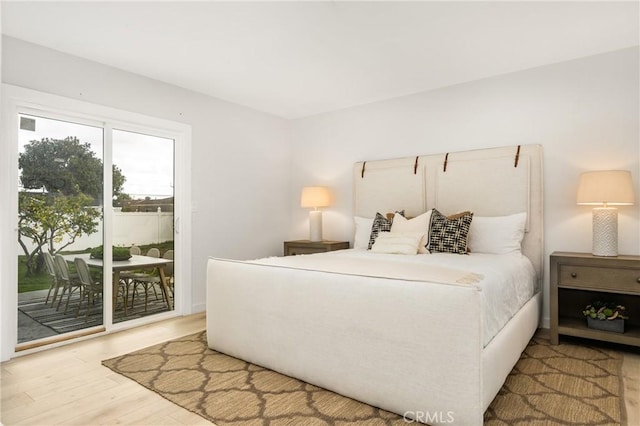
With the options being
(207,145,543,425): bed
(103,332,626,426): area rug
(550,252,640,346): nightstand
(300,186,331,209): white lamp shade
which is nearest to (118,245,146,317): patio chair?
(103,332,626,426): area rug

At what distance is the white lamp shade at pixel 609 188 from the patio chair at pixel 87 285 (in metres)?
4.16

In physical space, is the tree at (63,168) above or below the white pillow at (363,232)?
above

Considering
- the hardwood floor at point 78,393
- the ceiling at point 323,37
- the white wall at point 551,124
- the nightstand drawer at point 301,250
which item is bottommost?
the hardwood floor at point 78,393

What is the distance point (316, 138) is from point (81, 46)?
109 inches

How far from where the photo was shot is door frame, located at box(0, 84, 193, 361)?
8.77 ft

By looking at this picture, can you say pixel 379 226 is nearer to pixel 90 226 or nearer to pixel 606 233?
pixel 606 233

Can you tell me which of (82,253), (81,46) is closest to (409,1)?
(81,46)

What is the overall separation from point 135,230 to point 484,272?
3097 millimetres

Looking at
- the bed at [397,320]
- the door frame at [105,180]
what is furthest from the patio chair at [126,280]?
the bed at [397,320]

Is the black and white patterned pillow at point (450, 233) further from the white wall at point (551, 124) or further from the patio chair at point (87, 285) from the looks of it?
the patio chair at point (87, 285)

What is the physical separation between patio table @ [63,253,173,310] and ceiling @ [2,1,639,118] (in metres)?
1.73

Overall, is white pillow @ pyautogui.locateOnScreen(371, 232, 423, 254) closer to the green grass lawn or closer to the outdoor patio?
the outdoor patio

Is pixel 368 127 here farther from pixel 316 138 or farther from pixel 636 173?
pixel 636 173

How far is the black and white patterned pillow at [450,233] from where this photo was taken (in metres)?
3.25
